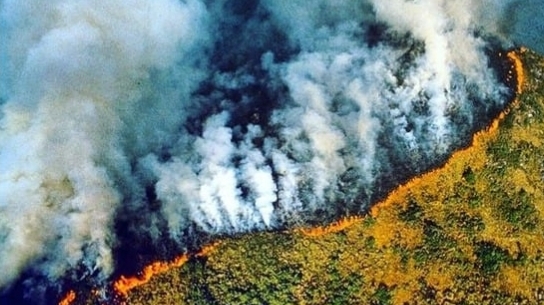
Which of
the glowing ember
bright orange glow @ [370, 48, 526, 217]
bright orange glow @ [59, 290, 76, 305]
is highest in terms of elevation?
the glowing ember

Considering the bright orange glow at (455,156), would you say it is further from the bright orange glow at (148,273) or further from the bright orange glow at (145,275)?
the bright orange glow at (145,275)

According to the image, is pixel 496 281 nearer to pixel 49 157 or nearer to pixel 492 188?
pixel 492 188

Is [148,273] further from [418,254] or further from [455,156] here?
[455,156]

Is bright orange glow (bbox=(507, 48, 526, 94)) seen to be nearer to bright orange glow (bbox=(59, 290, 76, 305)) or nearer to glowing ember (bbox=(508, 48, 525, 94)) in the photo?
glowing ember (bbox=(508, 48, 525, 94))

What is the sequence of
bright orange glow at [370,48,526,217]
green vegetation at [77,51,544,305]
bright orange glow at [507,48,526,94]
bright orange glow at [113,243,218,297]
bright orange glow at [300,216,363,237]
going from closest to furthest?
bright orange glow at [113,243,218,297] → green vegetation at [77,51,544,305] → bright orange glow at [300,216,363,237] → bright orange glow at [370,48,526,217] → bright orange glow at [507,48,526,94]

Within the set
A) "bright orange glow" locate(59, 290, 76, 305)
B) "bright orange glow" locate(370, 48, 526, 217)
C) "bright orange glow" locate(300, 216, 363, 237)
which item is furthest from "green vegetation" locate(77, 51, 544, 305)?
"bright orange glow" locate(59, 290, 76, 305)

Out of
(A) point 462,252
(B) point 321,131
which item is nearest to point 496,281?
(A) point 462,252

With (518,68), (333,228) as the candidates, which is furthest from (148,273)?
(518,68)
